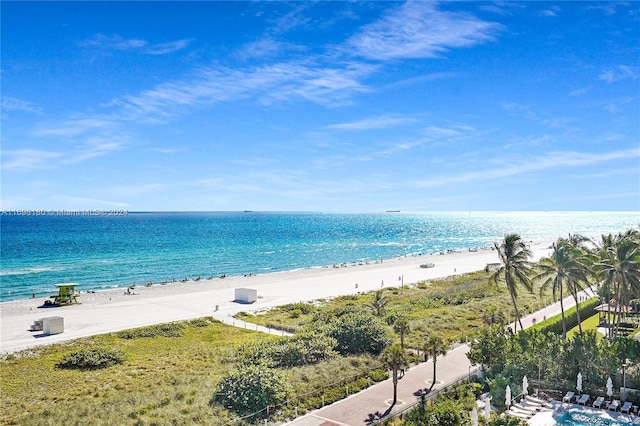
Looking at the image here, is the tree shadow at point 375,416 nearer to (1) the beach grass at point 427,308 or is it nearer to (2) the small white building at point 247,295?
(1) the beach grass at point 427,308

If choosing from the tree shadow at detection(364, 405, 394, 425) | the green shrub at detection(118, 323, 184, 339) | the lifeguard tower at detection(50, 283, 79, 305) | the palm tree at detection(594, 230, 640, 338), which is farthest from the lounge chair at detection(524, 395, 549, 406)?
the lifeguard tower at detection(50, 283, 79, 305)

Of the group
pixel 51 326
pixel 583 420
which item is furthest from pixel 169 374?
pixel 583 420

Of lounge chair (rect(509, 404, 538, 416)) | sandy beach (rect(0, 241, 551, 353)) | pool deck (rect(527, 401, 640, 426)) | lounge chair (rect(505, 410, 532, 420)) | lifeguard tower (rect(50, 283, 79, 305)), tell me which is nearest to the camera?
pool deck (rect(527, 401, 640, 426))

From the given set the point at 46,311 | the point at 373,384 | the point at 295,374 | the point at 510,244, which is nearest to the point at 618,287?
the point at 510,244

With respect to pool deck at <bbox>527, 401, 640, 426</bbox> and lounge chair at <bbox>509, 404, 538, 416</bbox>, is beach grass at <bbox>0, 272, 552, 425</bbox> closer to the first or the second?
lounge chair at <bbox>509, 404, 538, 416</bbox>

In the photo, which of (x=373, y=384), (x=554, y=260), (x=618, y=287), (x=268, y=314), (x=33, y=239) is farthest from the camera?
(x=33, y=239)

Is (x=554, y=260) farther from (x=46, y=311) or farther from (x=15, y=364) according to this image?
(x=46, y=311)
